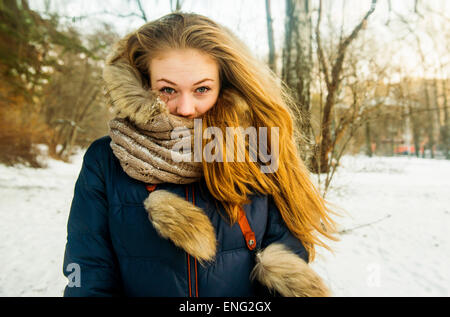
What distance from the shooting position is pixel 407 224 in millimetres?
4145

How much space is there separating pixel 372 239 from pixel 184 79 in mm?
4184

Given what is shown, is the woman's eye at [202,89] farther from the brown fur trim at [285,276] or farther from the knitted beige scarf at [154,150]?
the brown fur trim at [285,276]

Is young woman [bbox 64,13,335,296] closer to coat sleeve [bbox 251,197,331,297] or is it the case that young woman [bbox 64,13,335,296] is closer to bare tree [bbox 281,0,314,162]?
coat sleeve [bbox 251,197,331,297]

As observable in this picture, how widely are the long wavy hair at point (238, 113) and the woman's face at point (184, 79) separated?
0.13ft

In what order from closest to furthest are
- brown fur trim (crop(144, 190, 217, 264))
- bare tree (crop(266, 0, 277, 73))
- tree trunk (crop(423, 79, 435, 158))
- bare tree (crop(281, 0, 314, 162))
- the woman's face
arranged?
brown fur trim (crop(144, 190, 217, 264))
the woman's face
bare tree (crop(281, 0, 314, 162))
bare tree (crop(266, 0, 277, 73))
tree trunk (crop(423, 79, 435, 158))

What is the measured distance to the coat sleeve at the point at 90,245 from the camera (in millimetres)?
1072

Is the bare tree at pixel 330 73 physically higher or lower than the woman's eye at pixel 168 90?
higher

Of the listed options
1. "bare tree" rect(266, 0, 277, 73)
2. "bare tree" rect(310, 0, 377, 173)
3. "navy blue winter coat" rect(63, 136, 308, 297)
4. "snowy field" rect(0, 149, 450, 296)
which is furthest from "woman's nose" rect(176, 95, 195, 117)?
"bare tree" rect(266, 0, 277, 73)

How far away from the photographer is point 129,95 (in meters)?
1.17

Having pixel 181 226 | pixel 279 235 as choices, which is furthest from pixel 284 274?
pixel 181 226

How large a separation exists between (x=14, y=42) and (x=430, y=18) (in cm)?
793

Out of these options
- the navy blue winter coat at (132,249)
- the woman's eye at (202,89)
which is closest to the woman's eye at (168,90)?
the woman's eye at (202,89)

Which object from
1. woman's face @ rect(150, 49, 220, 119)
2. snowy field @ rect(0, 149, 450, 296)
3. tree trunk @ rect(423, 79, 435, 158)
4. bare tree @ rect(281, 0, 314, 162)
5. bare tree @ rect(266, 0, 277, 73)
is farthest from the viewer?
tree trunk @ rect(423, 79, 435, 158)

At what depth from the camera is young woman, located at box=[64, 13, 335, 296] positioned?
1.10 meters
